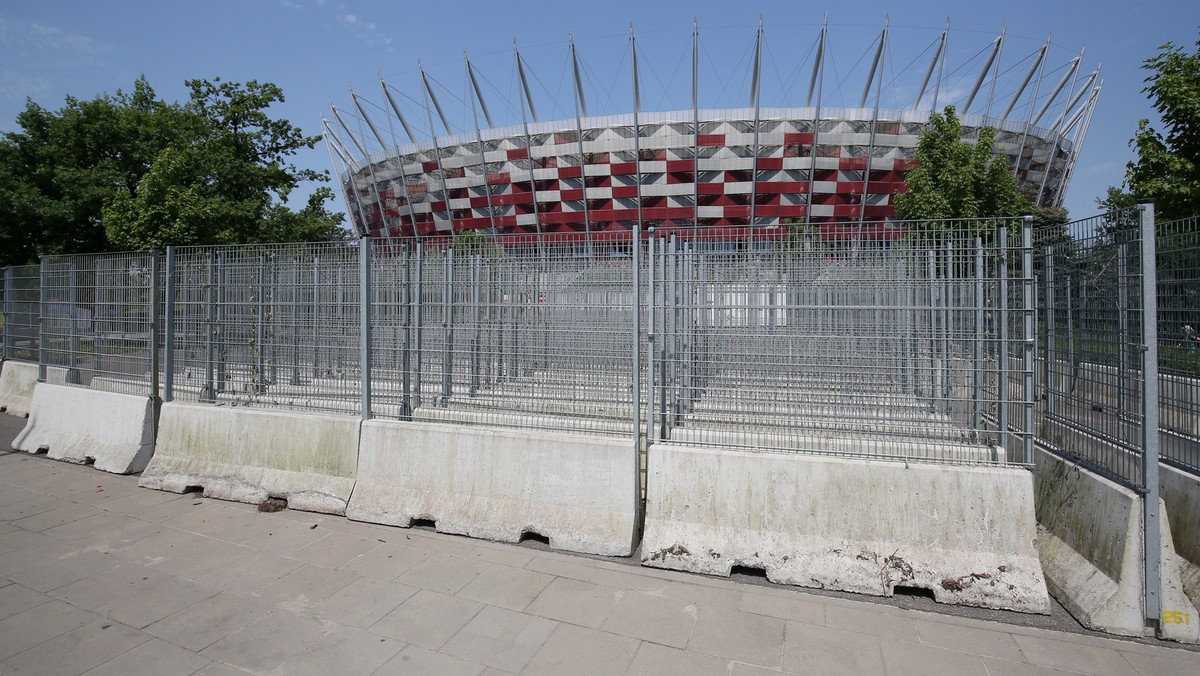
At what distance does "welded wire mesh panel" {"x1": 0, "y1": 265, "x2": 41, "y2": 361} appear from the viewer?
32.5 feet

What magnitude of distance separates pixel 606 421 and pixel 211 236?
16156mm

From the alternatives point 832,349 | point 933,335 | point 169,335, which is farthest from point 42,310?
point 933,335

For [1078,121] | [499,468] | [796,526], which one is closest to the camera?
[796,526]

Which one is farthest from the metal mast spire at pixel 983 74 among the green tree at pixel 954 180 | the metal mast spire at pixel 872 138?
the green tree at pixel 954 180

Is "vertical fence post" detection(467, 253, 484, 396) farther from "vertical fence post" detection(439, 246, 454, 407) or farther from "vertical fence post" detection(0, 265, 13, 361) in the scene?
"vertical fence post" detection(0, 265, 13, 361)

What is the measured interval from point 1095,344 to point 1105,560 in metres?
1.57

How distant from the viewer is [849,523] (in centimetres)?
452

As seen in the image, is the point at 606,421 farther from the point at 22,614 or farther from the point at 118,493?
the point at 118,493

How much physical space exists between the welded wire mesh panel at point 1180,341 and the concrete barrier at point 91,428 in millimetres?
9860

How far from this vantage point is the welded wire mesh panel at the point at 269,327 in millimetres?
6461

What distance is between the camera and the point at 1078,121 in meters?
47.9

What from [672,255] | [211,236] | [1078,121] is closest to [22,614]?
[672,255]

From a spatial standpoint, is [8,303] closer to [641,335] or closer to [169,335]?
[169,335]

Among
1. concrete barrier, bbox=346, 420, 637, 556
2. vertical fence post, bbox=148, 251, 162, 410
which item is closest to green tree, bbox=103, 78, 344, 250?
vertical fence post, bbox=148, 251, 162, 410
